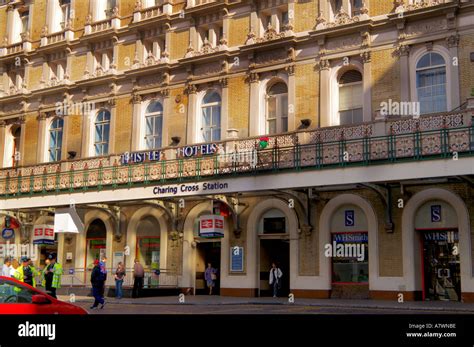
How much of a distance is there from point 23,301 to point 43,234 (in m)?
26.1

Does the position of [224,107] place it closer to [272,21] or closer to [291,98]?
[291,98]

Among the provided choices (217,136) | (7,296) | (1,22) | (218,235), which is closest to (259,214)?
(218,235)

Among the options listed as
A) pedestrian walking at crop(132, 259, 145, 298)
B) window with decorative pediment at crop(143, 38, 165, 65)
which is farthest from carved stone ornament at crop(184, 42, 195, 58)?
pedestrian walking at crop(132, 259, 145, 298)

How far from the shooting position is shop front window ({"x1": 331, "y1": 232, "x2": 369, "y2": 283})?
2778 cm

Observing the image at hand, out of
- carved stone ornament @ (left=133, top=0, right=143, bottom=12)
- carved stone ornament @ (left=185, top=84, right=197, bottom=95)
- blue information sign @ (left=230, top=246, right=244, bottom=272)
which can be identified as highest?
carved stone ornament @ (left=133, top=0, right=143, bottom=12)

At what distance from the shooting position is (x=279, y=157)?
92.8 feet

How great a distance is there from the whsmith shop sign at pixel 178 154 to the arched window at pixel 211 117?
1.25m

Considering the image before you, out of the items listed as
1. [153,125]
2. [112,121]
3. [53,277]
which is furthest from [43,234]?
[53,277]

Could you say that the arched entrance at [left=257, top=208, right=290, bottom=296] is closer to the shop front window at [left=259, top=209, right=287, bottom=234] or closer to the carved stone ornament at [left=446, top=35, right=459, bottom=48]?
the shop front window at [left=259, top=209, right=287, bottom=234]

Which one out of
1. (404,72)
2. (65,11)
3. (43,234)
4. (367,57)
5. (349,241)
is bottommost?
(349,241)

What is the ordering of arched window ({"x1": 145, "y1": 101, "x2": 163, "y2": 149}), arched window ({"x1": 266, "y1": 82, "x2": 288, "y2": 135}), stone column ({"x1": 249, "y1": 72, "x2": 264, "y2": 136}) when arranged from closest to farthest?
arched window ({"x1": 266, "y1": 82, "x2": 288, "y2": 135})
stone column ({"x1": 249, "y1": 72, "x2": 264, "y2": 136})
arched window ({"x1": 145, "y1": 101, "x2": 163, "y2": 149})

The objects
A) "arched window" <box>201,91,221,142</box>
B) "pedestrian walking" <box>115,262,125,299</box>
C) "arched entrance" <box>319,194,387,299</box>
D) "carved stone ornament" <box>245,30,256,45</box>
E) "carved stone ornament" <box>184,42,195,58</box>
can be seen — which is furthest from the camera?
"carved stone ornament" <box>184,42,195,58</box>

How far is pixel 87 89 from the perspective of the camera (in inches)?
1526

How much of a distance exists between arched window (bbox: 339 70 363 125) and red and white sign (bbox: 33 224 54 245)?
17.3 metres
